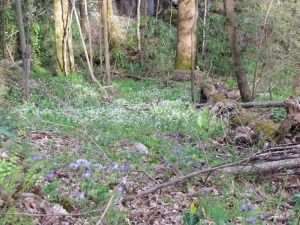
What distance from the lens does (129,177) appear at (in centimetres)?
404

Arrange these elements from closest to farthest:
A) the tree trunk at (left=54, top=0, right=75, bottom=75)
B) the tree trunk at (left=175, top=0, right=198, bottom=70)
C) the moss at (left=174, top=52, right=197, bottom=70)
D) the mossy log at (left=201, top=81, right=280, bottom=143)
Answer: the mossy log at (left=201, top=81, right=280, bottom=143) < the tree trunk at (left=54, top=0, right=75, bottom=75) < the tree trunk at (left=175, top=0, right=198, bottom=70) < the moss at (left=174, top=52, right=197, bottom=70)

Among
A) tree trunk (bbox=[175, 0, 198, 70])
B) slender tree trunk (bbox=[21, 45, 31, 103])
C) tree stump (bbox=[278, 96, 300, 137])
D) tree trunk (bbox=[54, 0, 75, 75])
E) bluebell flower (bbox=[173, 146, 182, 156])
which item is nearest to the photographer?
bluebell flower (bbox=[173, 146, 182, 156])

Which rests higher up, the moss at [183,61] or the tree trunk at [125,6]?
the tree trunk at [125,6]

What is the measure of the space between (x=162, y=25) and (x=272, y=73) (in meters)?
10.8

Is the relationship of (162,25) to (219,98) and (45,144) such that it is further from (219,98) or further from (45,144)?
(45,144)

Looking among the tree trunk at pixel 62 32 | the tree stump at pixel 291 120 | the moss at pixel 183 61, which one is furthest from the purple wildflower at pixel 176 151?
the moss at pixel 183 61

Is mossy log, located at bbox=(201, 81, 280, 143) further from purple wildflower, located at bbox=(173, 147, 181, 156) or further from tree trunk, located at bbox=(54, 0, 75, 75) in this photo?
tree trunk, located at bbox=(54, 0, 75, 75)

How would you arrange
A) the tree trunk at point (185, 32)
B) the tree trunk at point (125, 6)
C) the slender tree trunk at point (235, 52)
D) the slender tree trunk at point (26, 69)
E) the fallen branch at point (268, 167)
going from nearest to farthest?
the fallen branch at point (268, 167)
the slender tree trunk at point (26, 69)
the slender tree trunk at point (235, 52)
the tree trunk at point (185, 32)
the tree trunk at point (125, 6)

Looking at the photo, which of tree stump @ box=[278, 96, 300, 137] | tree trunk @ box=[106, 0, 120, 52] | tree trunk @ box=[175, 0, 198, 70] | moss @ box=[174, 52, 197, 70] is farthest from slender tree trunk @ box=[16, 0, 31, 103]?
tree trunk @ box=[106, 0, 120, 52]

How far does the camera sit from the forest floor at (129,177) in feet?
9.20

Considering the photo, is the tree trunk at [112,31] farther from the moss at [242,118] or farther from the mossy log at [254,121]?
the moss at [242,118]

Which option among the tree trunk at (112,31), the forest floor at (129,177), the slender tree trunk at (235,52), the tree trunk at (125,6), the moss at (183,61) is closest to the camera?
the forest floor at (129,177)

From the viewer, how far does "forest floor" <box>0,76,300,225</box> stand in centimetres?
280

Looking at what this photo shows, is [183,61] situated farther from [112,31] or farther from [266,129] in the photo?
[266,129]
